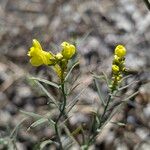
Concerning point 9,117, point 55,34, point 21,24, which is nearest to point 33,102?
point 9,117

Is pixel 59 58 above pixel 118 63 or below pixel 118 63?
above

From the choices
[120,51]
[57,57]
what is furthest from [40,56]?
[120,51]

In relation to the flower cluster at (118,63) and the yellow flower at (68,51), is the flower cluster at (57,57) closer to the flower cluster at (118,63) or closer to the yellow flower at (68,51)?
the yellow flower at (68,51)

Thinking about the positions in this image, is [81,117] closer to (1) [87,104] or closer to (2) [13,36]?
(1) [87,104]

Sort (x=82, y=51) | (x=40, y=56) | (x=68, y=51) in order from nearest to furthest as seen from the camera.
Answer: (x=68, y=51)
(x=40, y=56)
(x=82, y=51)

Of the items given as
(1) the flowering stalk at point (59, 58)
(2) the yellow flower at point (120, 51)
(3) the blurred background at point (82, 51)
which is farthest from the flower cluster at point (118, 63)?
(3) the blurred background at point (82, 51)

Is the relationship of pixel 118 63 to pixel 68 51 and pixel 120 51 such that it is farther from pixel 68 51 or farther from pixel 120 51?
pixel 68 51

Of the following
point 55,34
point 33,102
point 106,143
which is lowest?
point 106,143
